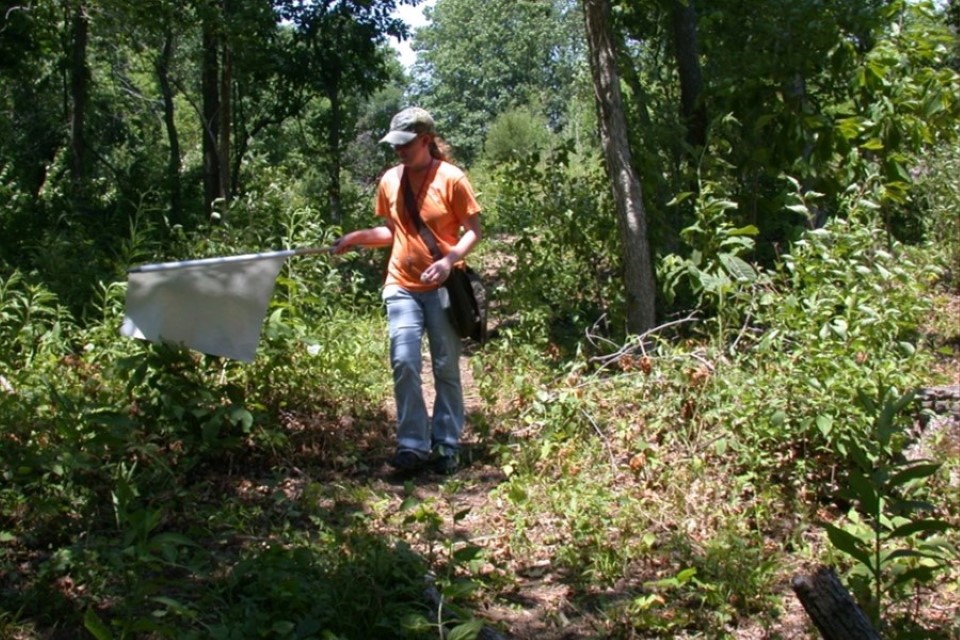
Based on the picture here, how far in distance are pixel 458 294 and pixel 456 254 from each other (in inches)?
9.5

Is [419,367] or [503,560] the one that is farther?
[419,367]

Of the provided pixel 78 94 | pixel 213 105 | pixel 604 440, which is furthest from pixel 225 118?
pixel 604 440

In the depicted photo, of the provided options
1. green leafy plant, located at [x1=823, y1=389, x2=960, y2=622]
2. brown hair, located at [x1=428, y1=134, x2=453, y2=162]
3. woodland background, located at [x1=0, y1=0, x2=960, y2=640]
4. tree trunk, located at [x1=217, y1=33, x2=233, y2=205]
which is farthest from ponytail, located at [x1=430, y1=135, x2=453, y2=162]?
tree trunk, located at [x1=217, y1=33, x2=233, y2=205]

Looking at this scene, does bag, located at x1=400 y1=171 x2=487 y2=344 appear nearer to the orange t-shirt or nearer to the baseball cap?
the orange t-shirt

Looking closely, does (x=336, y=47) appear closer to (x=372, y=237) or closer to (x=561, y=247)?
(x=561, y=247)

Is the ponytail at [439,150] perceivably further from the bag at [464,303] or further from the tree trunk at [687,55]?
the tree trunk at [687,55]

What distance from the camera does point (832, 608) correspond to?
3018 millimetres

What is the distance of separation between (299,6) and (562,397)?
8828mm

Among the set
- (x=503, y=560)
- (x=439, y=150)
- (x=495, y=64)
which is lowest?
(x=503, y=560)

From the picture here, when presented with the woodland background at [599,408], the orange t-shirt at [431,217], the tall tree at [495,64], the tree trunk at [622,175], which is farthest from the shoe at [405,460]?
the tall tree at [495,64]

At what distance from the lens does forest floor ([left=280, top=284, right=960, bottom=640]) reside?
3992 mm

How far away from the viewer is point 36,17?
1113 centimetres

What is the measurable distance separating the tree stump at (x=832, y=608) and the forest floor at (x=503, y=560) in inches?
33.6

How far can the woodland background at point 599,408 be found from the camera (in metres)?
3.95
